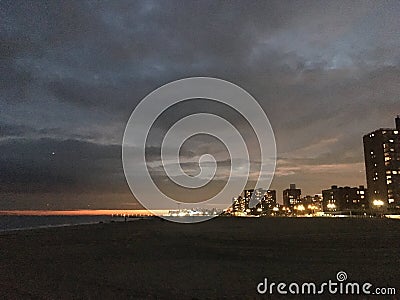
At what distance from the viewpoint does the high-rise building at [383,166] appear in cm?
15731

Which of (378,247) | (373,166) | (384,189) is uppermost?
(373,166)

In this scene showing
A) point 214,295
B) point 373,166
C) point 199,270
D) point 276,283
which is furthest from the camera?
point 373,166

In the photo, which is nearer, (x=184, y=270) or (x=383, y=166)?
(x=184, y=270)

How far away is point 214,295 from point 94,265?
9.47 meters

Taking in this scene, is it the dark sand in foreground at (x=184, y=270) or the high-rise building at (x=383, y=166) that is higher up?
the high-rise building at (x=383, y=166)

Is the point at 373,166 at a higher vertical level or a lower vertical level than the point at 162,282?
higher

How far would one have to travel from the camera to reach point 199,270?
56.1 feet

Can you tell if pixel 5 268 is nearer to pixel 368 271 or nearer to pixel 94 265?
pixel 94 265

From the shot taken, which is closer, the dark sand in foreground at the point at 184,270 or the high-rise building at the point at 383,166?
the dark sand in foreground at the point at 184,270

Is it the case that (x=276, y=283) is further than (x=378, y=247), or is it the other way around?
(x=378, y=247)

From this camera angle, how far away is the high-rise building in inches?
6193

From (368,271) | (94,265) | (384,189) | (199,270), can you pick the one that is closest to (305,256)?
(368,271)

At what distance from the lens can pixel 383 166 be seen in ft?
546

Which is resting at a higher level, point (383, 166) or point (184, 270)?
point (383, 166)
